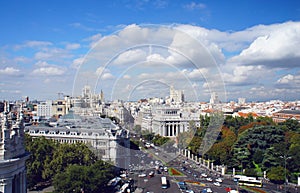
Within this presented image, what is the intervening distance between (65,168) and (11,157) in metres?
10.0

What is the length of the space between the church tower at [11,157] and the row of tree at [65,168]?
7278mm

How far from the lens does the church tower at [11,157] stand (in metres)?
6.06

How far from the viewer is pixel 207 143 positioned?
23891 mm

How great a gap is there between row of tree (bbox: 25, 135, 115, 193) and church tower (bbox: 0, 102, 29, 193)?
7.28 m

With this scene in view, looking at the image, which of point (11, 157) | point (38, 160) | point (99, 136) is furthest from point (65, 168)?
point (11, 157)

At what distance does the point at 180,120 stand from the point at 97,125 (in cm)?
1686

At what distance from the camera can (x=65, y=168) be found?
15945 millimetres

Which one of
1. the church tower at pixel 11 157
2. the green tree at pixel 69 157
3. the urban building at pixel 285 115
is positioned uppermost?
the church tower at pixel 11 157

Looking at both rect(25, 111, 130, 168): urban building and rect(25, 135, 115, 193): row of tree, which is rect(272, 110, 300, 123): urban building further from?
rect(25, 135, 115, 193): row of tree

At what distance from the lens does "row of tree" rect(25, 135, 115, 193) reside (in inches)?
547

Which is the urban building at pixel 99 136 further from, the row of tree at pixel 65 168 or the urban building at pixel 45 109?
the urban building at pixel 45 109

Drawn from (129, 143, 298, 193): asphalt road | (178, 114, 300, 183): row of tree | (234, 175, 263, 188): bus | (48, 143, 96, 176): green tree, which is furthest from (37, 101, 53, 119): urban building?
(234, 175, 263, 188): bus

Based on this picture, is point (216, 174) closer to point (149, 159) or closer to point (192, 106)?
point (149, 159)

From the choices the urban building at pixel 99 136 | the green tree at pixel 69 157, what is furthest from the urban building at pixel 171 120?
the green tree at pixel 69 157
